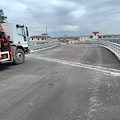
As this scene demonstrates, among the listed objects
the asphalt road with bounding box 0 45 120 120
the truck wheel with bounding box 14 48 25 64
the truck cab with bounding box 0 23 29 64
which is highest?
the truck cab with bounding box 0 23 29 64

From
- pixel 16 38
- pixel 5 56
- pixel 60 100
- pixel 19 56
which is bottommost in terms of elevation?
pixel 60 100

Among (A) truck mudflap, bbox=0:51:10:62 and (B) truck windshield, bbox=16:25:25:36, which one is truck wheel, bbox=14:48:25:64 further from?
(B) truck windshield, bbox=16:25:25:36

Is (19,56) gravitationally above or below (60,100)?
above

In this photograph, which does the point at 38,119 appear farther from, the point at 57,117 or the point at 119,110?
the point at 119,110

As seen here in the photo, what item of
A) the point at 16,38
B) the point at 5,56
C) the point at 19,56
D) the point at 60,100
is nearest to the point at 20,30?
the point at 16,38

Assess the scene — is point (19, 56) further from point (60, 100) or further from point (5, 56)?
point (60, 100)

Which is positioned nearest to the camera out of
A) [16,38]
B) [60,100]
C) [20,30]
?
[60,100]

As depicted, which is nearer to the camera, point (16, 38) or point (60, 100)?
point (60, 100)

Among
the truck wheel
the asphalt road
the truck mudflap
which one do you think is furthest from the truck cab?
the asphalt road

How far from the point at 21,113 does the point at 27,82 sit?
2.26 metres

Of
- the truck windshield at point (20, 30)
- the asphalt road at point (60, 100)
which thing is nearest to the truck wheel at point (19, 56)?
the truck windshield at point (20, 30)

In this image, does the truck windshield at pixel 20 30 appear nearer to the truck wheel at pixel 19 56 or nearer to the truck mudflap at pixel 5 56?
the truck wheel at pixel 19 56

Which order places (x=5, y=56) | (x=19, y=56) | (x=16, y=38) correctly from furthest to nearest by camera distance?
1. (x=19, y=56)
2. (x=16, y=38)
3. (x=5, y=56)

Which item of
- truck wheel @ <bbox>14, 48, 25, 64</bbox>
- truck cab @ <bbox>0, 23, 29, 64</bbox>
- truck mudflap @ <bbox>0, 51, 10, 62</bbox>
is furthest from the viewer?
truck wheel @ <bbox>14, 48, 25, 64</bbox>
